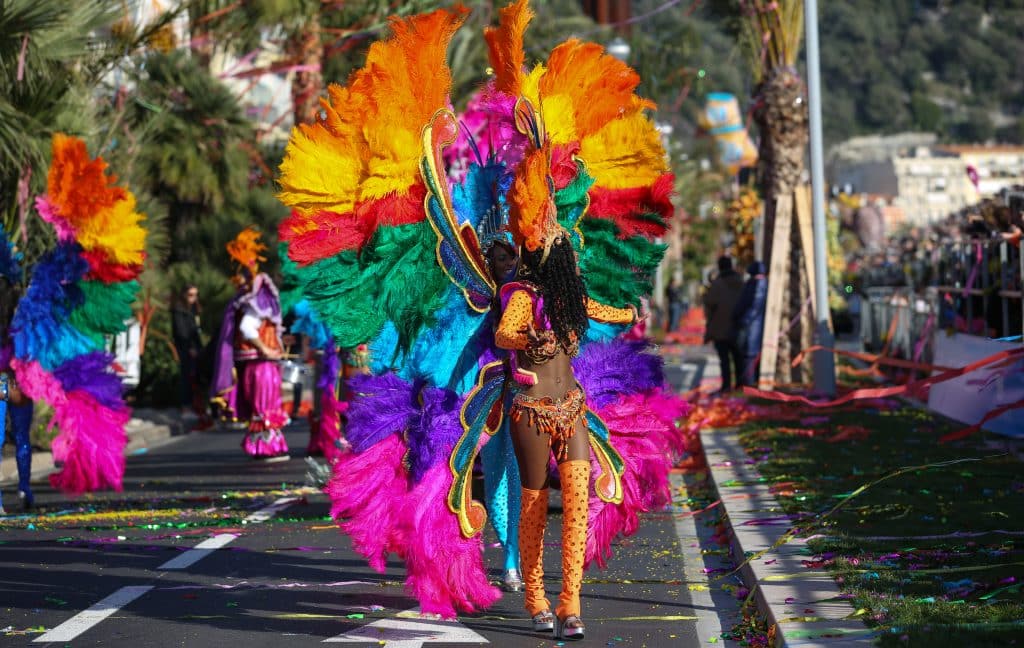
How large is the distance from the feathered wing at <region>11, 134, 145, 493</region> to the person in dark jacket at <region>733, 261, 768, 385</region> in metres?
9.53

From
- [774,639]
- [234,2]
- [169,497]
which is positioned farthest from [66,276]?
[234,2]

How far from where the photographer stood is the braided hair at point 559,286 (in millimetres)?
7297

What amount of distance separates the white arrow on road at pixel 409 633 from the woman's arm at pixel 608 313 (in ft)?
5.06

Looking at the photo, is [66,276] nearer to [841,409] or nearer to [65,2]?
[65,2]

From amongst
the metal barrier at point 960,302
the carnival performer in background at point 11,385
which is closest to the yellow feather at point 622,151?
the carnival performer in background at point 11,385

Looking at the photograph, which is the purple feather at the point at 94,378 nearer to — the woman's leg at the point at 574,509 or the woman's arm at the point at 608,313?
the woman's arm at the point at 608,313

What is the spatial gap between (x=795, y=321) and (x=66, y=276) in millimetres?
11210

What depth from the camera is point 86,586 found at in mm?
9031

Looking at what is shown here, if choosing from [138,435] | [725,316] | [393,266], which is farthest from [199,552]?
[725,316]

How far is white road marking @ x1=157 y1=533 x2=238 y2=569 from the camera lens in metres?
9.72

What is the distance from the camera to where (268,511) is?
12.2 meters

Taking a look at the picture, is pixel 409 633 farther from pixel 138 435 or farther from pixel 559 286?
pixel 138 435

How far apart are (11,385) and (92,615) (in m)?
4.48

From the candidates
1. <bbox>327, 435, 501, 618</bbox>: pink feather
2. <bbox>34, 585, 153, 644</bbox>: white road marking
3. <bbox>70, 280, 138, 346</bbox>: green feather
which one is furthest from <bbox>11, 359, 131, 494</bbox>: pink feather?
<bbox>327, 435, 501, 618</bbox>: pink feather
